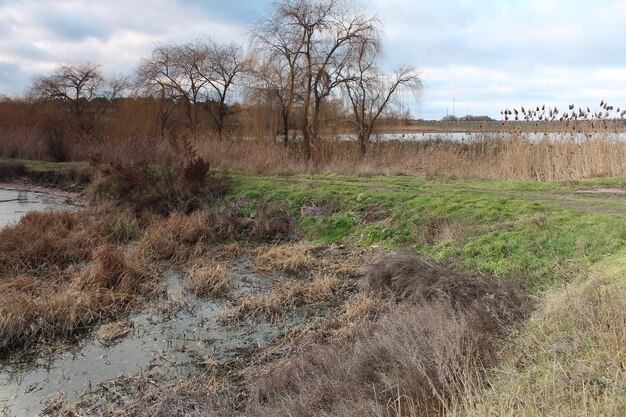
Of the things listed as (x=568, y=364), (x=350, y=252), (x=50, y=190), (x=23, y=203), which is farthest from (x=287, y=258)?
(x=50, y=190)

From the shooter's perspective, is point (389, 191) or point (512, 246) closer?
point (512, 246)

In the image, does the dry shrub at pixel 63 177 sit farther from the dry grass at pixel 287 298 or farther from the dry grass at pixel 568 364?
the dry grass at pixel 568 364

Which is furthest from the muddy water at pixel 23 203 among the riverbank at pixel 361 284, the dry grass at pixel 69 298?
the dry grass at pixel 69 298

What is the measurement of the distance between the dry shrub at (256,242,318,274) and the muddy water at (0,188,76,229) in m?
7.38

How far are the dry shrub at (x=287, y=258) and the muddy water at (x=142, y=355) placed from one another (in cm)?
162

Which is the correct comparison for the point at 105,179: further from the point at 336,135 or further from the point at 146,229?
the point at 336,135

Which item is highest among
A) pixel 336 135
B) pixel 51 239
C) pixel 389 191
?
pixel 336 135

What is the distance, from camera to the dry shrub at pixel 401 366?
2.99m

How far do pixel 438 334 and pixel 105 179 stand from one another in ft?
44.6

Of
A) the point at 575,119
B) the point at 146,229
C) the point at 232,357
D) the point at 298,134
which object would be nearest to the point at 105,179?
the point at 146,229

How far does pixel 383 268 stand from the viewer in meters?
6.38

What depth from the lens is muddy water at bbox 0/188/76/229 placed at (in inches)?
505

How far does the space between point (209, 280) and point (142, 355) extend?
2116 mm

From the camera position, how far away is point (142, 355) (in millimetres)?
5281
